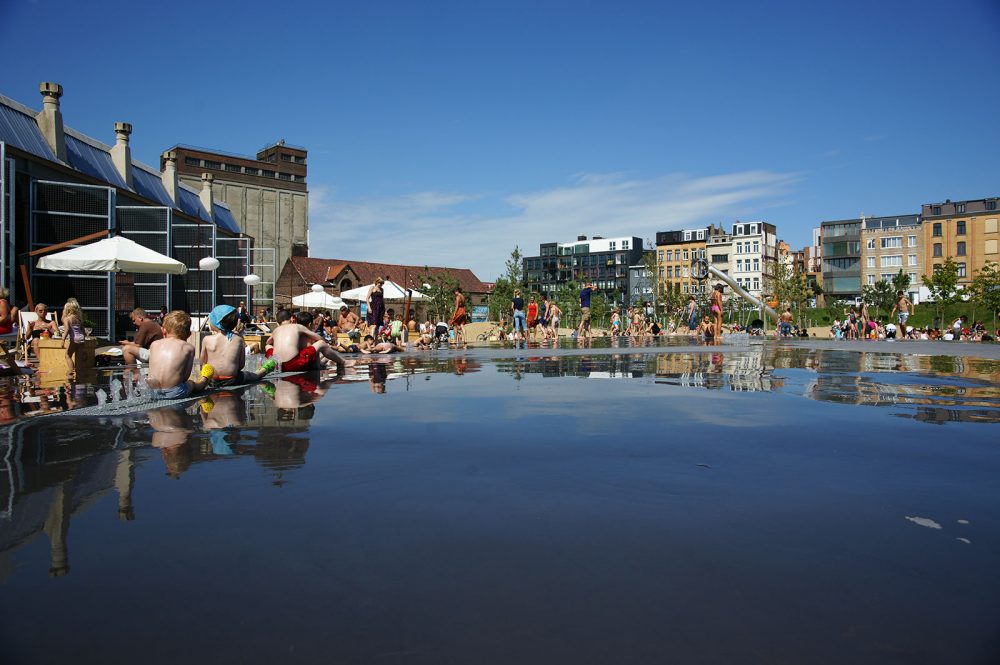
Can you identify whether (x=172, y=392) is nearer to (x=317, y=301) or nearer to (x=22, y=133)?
(x=22, y=133)

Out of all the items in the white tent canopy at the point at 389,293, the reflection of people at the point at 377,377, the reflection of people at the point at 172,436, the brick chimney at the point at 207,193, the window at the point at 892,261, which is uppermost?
the window at the point at 892,261

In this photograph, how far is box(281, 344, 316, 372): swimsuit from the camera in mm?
10773

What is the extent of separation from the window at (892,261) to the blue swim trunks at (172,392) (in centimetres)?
11094

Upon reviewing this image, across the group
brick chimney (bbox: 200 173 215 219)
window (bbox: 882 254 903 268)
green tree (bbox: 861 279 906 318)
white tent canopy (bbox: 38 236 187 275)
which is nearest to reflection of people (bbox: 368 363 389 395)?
white tent canopy (bbox: 38 236 187 275)

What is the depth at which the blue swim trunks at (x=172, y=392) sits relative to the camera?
7.12 m

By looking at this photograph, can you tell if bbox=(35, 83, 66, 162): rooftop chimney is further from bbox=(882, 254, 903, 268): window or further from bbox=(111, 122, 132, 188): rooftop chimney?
bbox=(882, 254, 903, 268): window

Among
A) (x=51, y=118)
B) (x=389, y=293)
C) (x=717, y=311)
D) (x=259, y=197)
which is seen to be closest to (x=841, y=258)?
(x=259, y=197)

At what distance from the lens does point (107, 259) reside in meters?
14.2

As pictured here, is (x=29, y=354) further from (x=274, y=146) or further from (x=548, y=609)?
(x=274, y=146)

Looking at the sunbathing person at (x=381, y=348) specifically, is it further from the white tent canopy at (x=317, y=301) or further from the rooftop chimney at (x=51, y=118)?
the rooftop chimney at (x=51, y=118)

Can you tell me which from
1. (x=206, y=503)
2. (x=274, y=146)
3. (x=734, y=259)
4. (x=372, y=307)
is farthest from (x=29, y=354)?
(x=734, y=259)

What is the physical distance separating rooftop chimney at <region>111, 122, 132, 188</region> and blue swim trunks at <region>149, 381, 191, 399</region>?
2546cm

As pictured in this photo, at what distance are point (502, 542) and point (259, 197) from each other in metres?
88.4

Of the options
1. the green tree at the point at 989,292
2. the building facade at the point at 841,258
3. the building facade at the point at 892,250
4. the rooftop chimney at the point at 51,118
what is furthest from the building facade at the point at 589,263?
the rooftop chimney at the point at 51,118
